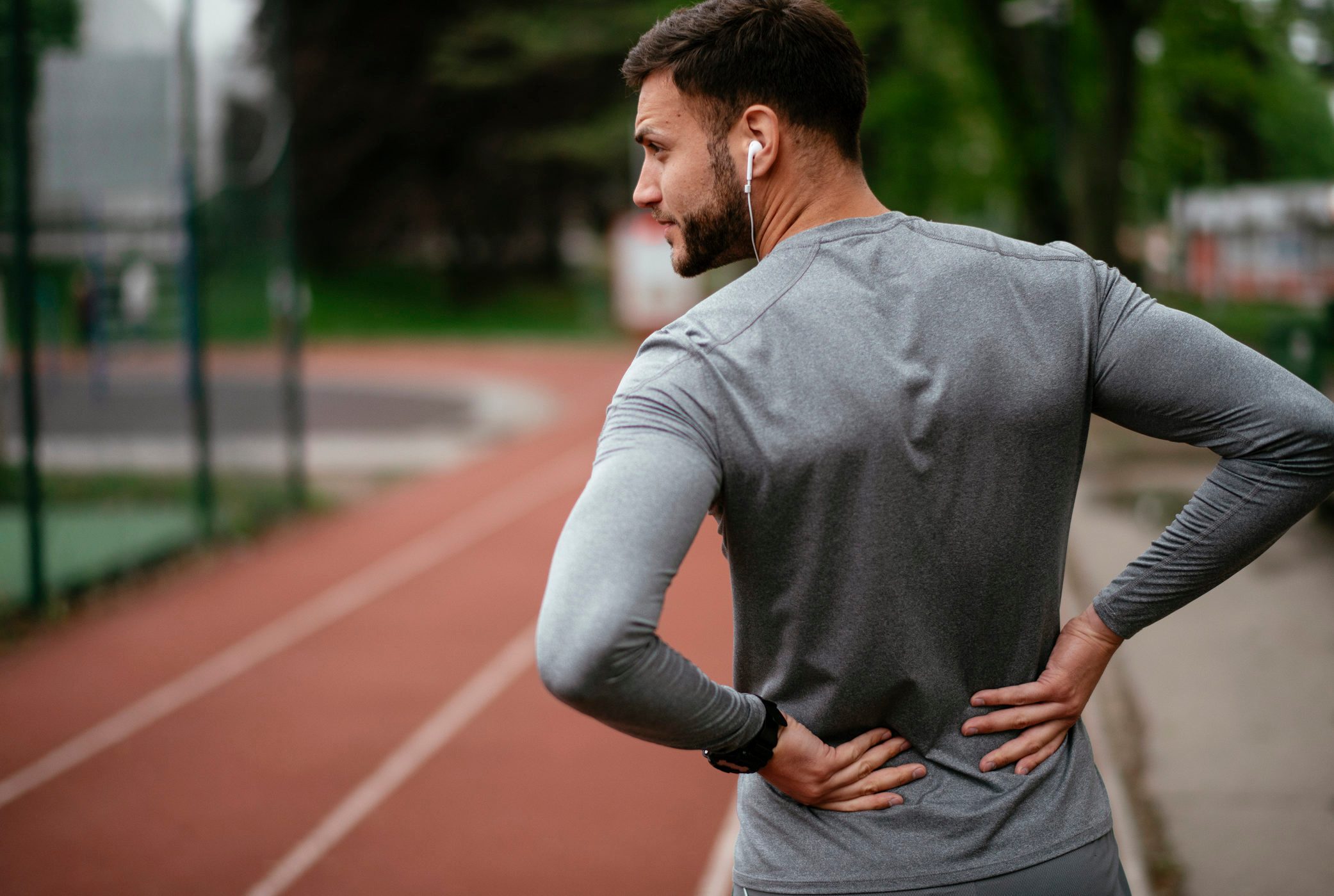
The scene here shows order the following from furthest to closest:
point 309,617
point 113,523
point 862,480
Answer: point 113,523, point 309,617, point 862,480

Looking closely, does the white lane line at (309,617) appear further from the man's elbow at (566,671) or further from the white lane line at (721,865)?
the man's elbow at (566,671)

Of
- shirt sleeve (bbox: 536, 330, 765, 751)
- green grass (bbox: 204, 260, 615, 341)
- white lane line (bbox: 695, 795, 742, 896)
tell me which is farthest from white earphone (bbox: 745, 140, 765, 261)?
green grass (bbox: 204, 260, 615, 341)

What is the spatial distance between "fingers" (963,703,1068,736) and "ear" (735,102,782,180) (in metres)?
0.71

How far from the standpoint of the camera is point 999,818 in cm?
158

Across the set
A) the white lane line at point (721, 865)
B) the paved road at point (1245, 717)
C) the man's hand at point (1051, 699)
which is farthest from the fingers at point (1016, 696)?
the paved road at point (1245, 717)

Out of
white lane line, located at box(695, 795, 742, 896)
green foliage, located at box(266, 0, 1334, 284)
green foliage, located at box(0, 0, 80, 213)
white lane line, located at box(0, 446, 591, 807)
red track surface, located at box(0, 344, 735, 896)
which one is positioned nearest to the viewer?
white lane line, located at box(695, 795, 742, 896)

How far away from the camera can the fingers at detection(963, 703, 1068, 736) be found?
160 centimetres

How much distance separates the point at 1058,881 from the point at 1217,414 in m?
0.59

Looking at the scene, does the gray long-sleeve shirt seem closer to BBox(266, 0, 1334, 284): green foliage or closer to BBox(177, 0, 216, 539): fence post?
BBox(266, 0, 1334, 284): green foliage

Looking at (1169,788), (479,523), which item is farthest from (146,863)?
(479,523)

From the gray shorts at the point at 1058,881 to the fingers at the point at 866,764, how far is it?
13cm

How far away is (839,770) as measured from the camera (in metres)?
1.57

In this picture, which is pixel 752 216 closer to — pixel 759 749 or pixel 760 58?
pixel 760 58

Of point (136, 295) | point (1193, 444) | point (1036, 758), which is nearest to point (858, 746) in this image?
point (1036, 758)
